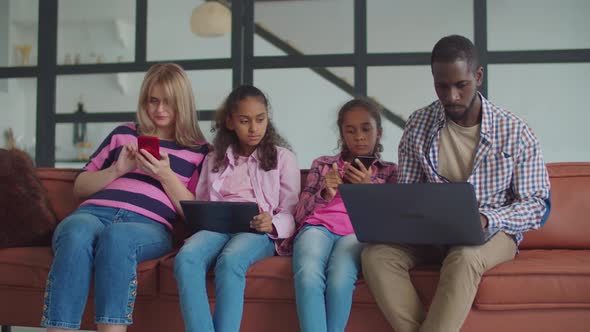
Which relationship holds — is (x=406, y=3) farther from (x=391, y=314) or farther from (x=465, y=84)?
(x=391, y=314)

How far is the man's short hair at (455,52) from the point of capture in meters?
1.90

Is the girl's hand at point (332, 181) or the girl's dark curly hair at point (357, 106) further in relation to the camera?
the girl's dark curly hair at point (357, 106)

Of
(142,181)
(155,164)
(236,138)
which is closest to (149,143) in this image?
(155,164)

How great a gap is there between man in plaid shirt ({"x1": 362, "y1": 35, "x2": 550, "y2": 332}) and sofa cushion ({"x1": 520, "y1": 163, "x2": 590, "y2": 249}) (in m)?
0.34

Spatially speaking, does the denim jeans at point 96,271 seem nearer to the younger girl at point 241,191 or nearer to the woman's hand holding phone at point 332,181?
the younger girl at point 241,191

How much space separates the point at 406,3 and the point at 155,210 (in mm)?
3496

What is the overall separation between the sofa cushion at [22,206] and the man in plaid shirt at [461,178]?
1361 millimetres

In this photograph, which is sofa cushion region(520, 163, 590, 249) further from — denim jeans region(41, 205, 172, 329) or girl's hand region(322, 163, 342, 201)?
denim jeans region(41, 205, 172, 329)

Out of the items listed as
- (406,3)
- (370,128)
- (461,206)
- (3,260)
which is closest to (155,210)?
(3,260)

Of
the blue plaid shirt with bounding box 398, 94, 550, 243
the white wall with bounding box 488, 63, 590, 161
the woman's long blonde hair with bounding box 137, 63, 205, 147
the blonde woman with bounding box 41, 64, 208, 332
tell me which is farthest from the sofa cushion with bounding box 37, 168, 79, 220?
the white wall with bounding box 488, 63, 590, 161

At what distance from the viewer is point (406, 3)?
4906mm

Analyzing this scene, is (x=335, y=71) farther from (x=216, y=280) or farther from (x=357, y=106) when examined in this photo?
(x=216, y=280)

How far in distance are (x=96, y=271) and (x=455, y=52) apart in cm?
139

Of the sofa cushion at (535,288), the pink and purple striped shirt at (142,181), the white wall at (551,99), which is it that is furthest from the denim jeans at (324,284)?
the white wall at (551,99)
